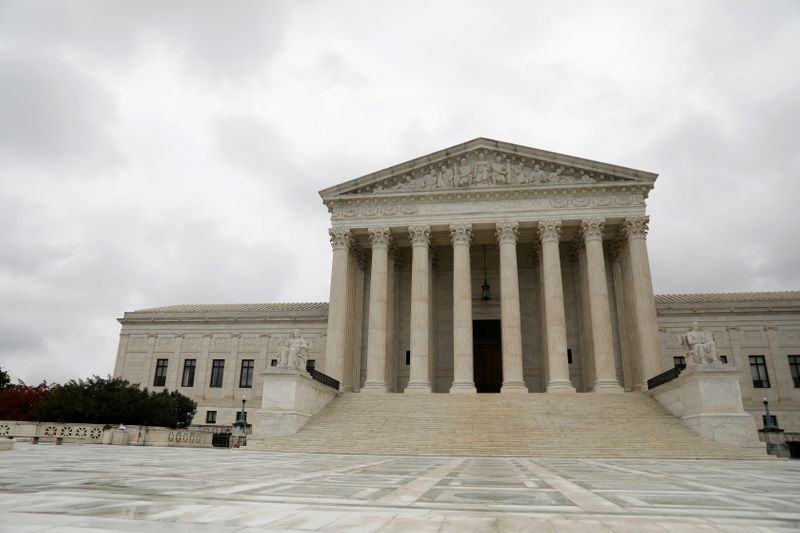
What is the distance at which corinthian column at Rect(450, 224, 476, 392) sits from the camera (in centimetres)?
3244

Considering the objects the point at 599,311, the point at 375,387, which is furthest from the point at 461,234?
the point at 375,387

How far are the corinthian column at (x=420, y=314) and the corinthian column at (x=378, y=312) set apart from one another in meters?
1.90

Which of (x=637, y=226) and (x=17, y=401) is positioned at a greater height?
(x=637, y=226)

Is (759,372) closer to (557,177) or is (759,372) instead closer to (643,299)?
(643,299)

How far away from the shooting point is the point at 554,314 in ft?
107

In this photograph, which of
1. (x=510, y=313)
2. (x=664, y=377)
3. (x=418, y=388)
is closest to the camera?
(x=664, y=377)

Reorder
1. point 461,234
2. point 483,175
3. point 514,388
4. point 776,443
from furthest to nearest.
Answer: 1. point 483,175
2. point 461,234
3. point 514,388
4. point 776,443

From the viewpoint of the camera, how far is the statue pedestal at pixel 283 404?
82.7 feet

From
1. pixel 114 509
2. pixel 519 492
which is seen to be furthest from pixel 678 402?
pixel 114 509

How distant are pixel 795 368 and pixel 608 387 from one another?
63.6 ft

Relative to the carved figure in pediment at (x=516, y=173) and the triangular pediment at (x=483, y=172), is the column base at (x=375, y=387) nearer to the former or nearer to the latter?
the triangular pediment at (x=483, y=172)

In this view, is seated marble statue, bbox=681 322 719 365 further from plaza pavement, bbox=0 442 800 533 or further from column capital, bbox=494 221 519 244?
plaza pavement, bbox=0 442 800 533

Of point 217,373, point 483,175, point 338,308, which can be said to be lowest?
point 217,373

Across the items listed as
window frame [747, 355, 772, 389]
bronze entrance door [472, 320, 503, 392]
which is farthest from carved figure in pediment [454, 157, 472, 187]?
window frame [747, 355, 772, 389]
